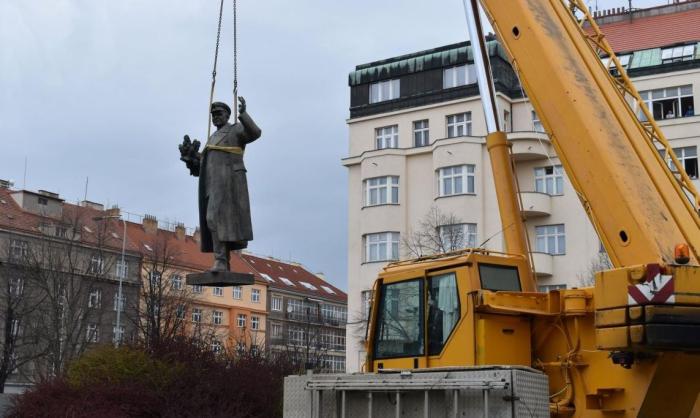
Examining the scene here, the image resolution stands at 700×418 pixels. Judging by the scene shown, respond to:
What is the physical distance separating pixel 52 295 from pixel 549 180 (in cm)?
2770

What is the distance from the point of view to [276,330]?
8850 centimetres

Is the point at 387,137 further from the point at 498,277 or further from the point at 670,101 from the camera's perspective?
the point at 498,277

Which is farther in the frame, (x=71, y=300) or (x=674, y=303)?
(x=71, y=300)

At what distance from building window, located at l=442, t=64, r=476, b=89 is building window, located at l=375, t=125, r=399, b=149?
11.3 ft

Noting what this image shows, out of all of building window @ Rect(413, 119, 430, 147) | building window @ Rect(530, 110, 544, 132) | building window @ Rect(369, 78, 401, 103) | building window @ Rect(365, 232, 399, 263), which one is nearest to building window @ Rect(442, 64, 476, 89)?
building window @ Rect(413, 119, 430, 147)

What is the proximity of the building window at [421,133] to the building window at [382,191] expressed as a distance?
216cm

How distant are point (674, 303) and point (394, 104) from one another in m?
38.2

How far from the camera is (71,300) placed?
164 feet

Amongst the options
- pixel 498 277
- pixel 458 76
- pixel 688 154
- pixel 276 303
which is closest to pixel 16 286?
pixel 458 76

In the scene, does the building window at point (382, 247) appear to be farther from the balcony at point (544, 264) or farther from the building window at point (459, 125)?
the balcony at point (544, 264)

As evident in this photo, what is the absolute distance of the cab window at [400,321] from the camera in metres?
10.9

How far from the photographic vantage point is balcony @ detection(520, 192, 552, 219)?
134 feet

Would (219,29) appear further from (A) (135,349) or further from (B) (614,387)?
(A) (135,349)

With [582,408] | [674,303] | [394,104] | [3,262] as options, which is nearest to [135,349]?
[582,408]
